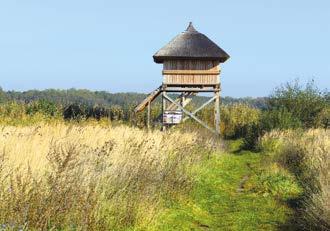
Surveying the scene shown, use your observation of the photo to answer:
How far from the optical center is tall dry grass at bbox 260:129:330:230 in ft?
26.8

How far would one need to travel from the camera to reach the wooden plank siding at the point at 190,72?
90.8 feet

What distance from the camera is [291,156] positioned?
1606cm

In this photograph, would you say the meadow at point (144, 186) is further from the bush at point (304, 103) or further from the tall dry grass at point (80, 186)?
the bush at point (304, 103)

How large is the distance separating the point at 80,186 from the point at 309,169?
7.43 metres

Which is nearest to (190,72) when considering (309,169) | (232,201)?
(309,169)

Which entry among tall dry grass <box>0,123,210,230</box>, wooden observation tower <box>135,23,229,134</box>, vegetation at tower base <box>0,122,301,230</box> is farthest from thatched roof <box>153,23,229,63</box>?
tall dry grass <box>0,123,210,230</box>

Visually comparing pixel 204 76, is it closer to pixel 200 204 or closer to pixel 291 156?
pixel 291 156

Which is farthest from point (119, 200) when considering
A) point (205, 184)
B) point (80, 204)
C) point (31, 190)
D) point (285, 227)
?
point (205, 184)

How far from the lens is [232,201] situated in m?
10.9

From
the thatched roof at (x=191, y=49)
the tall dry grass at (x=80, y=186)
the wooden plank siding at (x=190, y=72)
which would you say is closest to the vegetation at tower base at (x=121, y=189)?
the tall dry grass at (x=80, y=186)

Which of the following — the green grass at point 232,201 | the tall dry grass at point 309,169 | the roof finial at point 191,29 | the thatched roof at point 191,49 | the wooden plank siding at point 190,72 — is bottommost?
the green grass at point 232,201

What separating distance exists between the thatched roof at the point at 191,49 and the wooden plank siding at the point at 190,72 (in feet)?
1.13

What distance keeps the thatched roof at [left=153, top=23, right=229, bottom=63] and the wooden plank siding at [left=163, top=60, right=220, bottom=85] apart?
34 cm

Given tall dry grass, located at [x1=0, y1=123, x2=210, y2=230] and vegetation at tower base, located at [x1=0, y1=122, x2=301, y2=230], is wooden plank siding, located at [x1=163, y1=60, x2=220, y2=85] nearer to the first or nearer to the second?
vegetation at tower base, located at [x1=0, y1=122, x2=301, y2=230]
